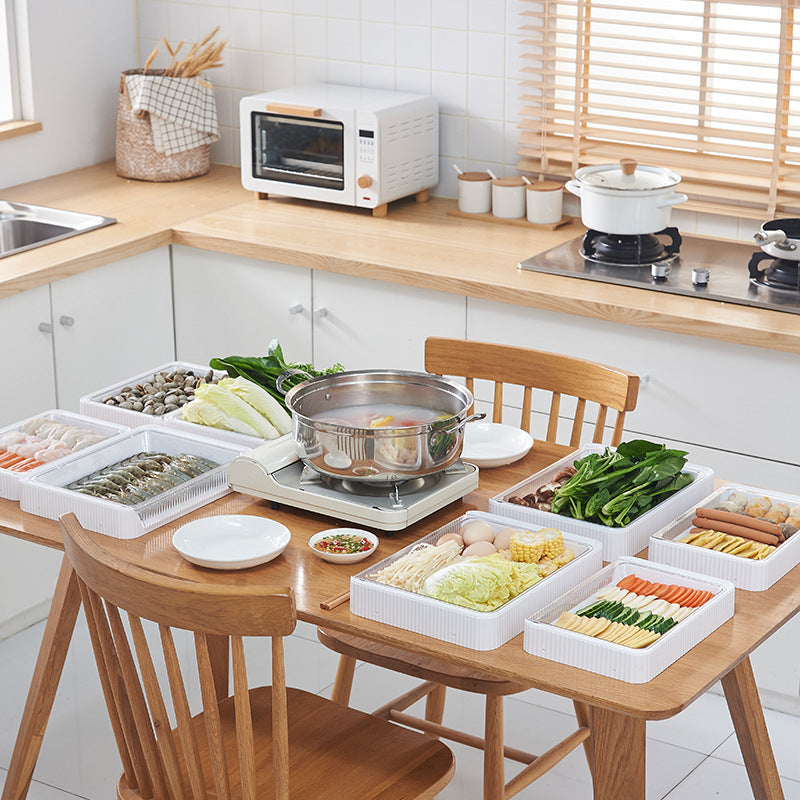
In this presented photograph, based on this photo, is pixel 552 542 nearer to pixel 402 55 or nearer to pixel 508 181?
pixel 508 181

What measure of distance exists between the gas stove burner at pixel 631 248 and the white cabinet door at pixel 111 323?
1.18 meters

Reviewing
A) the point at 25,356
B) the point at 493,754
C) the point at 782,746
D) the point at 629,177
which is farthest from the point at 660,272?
the point at 25,356

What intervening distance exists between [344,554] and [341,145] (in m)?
2.02

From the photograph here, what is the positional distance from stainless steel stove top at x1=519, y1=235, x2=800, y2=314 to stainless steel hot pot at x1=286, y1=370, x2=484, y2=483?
1106 mm

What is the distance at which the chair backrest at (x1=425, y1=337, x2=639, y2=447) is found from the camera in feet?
8.31

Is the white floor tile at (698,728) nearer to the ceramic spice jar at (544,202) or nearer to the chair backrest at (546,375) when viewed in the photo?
the chair backrest at (546,375)

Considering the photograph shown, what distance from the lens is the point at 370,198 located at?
12.3 ft

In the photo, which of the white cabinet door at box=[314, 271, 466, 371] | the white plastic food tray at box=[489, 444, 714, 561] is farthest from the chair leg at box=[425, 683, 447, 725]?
the white cabinet door at box=[314, 271, 466, 371]

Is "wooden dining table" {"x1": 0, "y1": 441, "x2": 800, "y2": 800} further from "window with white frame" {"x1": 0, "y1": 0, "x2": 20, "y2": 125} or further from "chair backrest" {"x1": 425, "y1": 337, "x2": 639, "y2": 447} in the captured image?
"window with white frame" {"x1": 0, "y1": 0, "x2": 20, "y2": 125}

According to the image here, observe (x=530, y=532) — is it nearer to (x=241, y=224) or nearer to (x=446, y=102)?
(x=241, y=224)

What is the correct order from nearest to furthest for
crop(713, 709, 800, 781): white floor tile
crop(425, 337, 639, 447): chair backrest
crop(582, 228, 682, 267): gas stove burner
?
crop(425, 337, 639, 447): chair backrest
crop(713, 709, 800, 781): white floor tile
crop(582, 228, 682, 267): gas stove burner

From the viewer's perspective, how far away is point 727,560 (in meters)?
1.91

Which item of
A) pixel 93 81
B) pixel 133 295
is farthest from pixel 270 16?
pixel 133 295

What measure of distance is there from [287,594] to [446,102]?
102 inches
